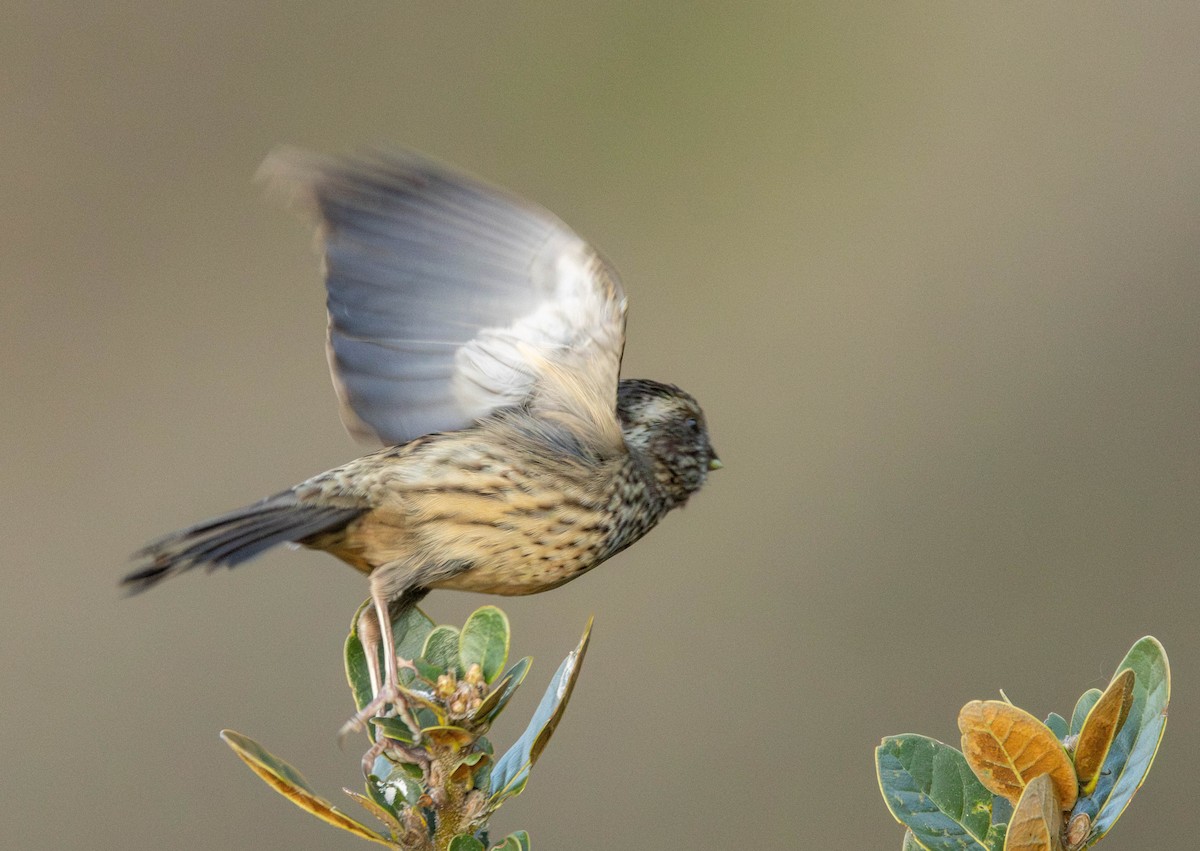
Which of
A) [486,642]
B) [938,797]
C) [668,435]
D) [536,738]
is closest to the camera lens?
[938,797]

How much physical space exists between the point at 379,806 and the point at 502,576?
2.08 feet

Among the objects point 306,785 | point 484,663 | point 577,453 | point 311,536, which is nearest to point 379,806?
point 306,785

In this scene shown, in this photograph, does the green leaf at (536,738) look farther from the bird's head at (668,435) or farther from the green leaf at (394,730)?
the bird's head at (668,435)

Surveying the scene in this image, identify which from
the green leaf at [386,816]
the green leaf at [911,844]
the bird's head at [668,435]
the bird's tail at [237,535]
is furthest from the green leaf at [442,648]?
the bird's head at [668,435]

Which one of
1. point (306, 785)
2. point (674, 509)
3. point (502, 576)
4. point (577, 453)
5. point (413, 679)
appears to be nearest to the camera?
point (306, 785)

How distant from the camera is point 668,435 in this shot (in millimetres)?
2094

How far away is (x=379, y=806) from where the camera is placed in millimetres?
1111

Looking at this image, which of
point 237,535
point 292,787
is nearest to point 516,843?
point 292,787

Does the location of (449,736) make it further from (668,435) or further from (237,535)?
(668,435)

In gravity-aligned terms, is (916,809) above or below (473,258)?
below

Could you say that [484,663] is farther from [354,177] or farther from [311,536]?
[354,177]

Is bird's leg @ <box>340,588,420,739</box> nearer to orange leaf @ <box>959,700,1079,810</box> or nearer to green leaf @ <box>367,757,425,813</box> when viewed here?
green leaf @ <box>367,757,425,813</box>

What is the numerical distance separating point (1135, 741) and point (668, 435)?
47.7 inches

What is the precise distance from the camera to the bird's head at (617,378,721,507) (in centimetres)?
205
